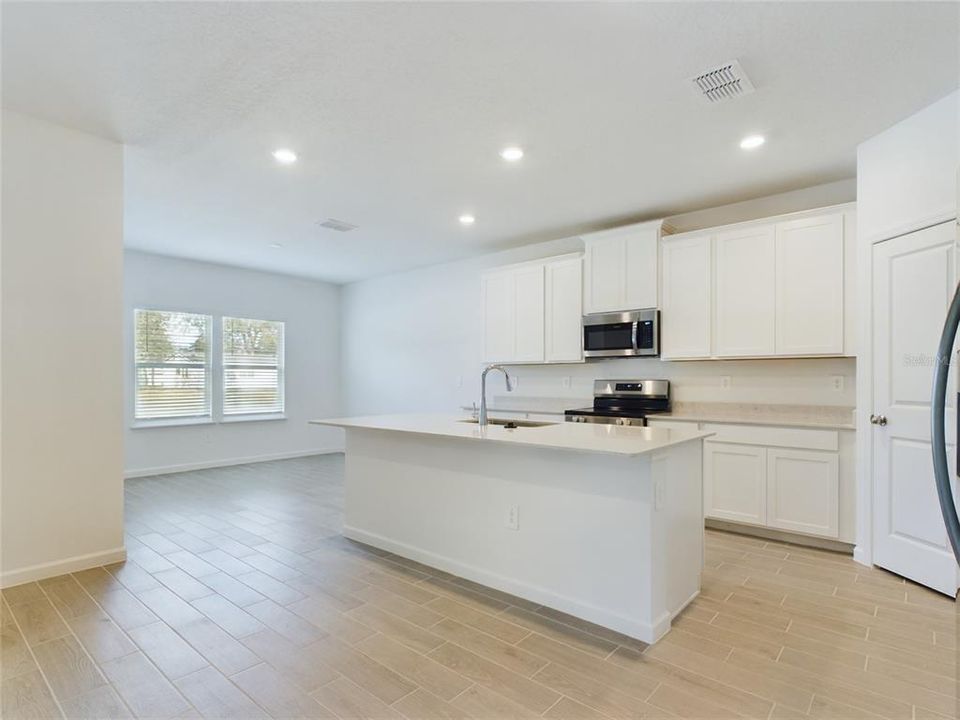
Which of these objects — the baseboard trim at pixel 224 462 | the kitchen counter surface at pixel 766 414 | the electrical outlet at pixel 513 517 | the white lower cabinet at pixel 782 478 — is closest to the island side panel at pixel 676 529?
the white lower cabinet at pixel 782 478

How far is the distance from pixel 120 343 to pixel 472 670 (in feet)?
9.64

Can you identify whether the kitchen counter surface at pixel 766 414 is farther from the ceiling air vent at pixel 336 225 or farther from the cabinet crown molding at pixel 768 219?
the ceiling air vent at pixel 336 225

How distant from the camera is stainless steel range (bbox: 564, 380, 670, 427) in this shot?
178 inches

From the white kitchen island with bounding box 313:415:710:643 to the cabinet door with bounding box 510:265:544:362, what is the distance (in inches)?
79.9

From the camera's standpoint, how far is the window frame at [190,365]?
6033 millimetres

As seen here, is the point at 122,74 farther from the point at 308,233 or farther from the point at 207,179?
the point at 308,233

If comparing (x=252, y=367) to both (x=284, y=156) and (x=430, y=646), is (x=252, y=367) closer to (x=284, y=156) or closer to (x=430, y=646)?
(x=284, y=156)

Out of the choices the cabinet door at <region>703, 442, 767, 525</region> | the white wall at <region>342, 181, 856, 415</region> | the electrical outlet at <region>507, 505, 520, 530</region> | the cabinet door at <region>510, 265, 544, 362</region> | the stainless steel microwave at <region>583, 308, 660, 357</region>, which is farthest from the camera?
the cabinet door at <region>510, 265, 544, 362</region>

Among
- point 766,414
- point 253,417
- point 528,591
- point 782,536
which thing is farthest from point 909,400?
point 253,417

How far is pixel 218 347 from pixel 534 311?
4267mm

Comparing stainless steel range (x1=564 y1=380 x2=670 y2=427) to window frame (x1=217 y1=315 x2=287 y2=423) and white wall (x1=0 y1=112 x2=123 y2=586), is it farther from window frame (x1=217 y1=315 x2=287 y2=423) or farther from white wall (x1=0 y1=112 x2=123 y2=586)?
window frame (x1=217 y1=315 x2=287 y2=423)

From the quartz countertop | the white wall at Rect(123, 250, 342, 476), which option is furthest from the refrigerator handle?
the white wall at Rect(123, 250, 342, 476)

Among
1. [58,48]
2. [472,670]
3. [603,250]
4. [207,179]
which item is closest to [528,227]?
[603,250]

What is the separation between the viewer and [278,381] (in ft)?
24.4
